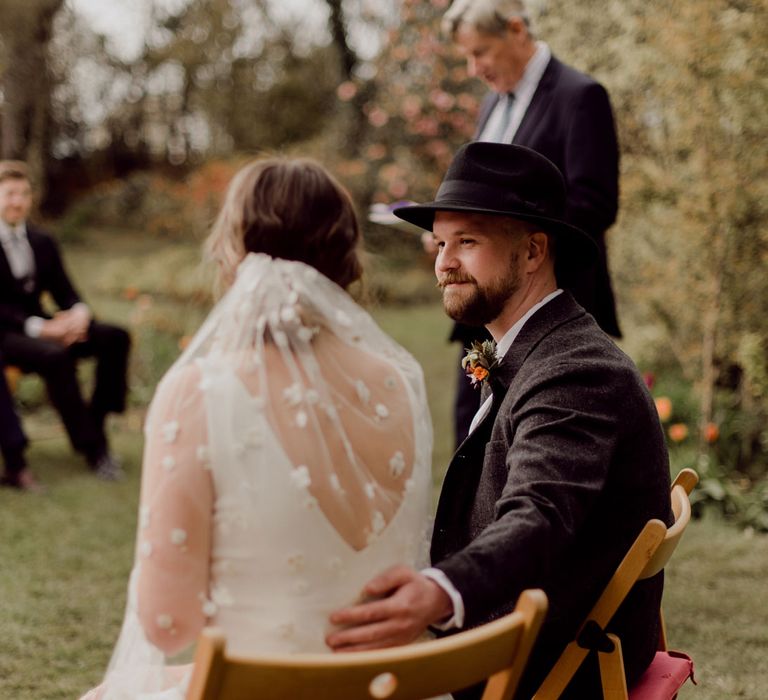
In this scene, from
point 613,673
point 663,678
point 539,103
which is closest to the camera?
point 613,673

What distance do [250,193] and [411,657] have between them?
2.93 ft

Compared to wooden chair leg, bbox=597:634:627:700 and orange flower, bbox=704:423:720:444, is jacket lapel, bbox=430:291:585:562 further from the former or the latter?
orange flower, bbox=704:423:720:444

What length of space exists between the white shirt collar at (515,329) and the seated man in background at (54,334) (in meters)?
4.15

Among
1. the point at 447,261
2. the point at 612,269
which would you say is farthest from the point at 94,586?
the point at 612,269

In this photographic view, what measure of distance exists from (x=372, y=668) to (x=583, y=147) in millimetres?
2617

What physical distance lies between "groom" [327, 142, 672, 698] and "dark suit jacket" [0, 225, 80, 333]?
4.32 m

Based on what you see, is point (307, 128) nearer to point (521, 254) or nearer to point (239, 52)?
point (239, 52)

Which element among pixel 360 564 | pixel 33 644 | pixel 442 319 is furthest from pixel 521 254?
pixel 442 319

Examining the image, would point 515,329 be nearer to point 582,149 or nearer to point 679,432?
point 582,149

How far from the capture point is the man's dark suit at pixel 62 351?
5.75 meters

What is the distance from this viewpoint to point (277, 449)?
1588 millimetres

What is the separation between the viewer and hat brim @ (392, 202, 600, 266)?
1.98m

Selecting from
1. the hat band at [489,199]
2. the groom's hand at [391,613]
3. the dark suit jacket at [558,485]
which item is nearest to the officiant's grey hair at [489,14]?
the hat band at [489,199]

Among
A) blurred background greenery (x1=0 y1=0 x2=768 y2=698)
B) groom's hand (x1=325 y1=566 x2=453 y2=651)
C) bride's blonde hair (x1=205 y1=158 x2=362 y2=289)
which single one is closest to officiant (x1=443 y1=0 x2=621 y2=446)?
blurred background greenery (x1=0 y1=0 x2=768 y2=698)
